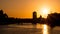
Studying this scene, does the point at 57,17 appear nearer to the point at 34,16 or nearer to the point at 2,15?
the point at 2,15

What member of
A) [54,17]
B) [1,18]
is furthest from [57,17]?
[1,18]

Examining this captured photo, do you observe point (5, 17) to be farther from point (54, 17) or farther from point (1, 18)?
point (54, 17)

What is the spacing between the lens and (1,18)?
17000cm

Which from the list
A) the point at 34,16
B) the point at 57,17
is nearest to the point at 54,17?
the point at 57,17

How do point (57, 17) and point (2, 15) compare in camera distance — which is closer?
point (57, 17)

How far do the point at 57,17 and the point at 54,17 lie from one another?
5.85 feet

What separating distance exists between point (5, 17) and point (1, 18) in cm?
1051

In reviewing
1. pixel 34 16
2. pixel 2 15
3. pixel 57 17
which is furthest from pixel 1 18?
pixel 57 17

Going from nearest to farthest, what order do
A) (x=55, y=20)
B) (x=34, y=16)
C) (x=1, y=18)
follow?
(x=55, y=20) < (x=1, y=18) < (x=34, y=16)

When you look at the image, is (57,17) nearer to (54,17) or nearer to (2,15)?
(54,17)

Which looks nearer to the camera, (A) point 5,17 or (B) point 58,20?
(B) point 58,20

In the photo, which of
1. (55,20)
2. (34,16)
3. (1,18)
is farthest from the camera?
(34,16)

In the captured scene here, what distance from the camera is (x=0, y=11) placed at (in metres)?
179

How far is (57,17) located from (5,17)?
234 feet
